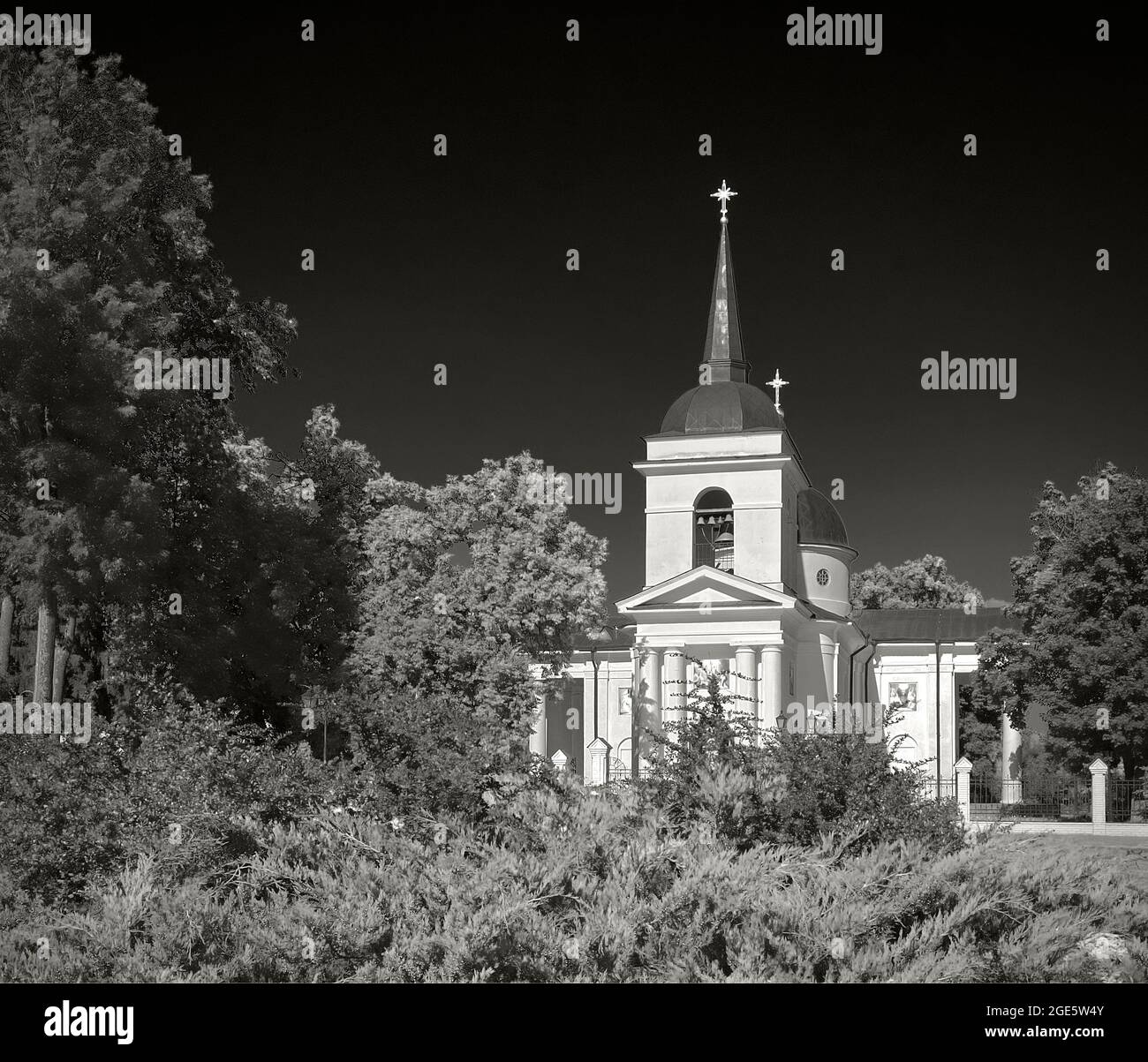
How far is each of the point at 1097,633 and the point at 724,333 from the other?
17.6 m

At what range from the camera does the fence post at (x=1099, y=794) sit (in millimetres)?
27984

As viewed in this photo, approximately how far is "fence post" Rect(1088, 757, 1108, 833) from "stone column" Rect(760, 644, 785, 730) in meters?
12.1

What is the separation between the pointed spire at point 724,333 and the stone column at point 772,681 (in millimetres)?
11084

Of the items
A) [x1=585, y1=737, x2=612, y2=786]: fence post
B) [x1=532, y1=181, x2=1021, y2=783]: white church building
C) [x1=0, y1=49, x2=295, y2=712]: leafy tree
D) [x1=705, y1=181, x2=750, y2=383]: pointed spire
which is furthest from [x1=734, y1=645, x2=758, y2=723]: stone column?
[x1=0, y1=49, x2=295, y2=712]: leafy tree

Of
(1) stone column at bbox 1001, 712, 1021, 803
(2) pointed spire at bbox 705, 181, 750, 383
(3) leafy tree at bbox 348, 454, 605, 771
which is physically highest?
(2) pointed spire at bbox 705, 181, 750, 383

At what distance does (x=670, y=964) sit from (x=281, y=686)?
19134 mm

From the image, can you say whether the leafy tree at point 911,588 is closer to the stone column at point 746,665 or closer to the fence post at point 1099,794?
the stone column at point 746,665

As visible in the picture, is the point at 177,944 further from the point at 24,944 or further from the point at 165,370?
the point at 165,370

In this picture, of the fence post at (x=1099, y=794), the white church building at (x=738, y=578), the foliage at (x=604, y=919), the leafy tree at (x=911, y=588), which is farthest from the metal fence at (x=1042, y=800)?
the leafy tree at (x=911, y=588)

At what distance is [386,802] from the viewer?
450 inches

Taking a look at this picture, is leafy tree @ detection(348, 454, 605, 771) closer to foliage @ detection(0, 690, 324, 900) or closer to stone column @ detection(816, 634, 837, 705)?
stone column @ detection(816, 634, 837, 705)

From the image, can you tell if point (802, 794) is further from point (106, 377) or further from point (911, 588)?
point (911, 588)

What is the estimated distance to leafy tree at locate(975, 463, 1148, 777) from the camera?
3444 centimetres
